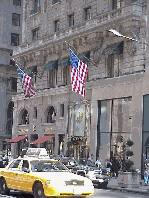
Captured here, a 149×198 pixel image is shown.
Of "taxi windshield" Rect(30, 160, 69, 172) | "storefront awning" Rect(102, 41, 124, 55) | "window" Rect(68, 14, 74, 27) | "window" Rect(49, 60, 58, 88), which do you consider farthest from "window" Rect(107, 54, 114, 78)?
"taxi windshield" Rect(30, 160, 69, 172)

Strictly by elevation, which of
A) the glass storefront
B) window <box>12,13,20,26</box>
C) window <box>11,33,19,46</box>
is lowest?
the glass storefront

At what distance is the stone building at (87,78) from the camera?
3581cm

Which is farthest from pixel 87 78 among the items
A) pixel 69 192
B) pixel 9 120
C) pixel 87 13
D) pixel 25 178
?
pixel 9 120

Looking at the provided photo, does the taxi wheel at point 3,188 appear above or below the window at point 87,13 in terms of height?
below

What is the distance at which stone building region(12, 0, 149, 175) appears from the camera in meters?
35.8

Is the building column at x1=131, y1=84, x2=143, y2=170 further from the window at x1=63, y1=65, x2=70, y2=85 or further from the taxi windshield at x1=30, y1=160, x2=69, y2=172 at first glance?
the taxi windshield at x1=30, y1=160, x2=69, y2=172

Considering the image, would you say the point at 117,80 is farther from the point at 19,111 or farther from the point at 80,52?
the point at 19,111

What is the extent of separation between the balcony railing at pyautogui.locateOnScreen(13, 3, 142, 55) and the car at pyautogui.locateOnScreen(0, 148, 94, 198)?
21.1m

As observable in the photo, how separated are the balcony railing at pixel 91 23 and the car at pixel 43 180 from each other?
21.1m

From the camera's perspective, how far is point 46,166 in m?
17.6

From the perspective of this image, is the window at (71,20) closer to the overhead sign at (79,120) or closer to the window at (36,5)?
the window at (36,5)

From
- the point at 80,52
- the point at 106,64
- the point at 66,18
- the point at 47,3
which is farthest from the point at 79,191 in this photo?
the point at 47,3

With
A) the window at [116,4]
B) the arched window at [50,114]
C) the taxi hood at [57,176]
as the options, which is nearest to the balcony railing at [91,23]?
the window at [116,4]

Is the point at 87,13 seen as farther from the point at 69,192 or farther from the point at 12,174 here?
the point at 69,192
